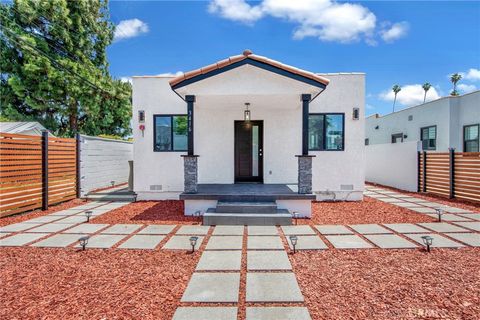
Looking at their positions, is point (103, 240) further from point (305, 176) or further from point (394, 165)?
point (394, 165)

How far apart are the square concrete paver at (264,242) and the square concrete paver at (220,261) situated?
39 centimetres

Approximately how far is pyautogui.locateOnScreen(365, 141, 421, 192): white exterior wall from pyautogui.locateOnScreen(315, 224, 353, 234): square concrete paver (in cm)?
704

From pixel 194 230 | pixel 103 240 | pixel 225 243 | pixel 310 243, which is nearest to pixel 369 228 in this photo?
pixel 310 243

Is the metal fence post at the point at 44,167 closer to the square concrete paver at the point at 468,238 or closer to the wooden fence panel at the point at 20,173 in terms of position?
the wooden fence panel at the point at 20,173

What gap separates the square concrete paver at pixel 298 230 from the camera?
4897mm

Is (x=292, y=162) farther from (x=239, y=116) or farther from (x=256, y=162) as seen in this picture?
(x=239, y=116)

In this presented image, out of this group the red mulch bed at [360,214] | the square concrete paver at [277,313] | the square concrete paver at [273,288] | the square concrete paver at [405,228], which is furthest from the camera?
the red mulch bed at [360,214]

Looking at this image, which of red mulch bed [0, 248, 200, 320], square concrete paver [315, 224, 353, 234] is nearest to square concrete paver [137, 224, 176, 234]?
red mulch bed [0, 248, 200, 320]

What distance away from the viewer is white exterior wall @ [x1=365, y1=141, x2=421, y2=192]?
33.4 ft

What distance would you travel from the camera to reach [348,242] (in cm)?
436

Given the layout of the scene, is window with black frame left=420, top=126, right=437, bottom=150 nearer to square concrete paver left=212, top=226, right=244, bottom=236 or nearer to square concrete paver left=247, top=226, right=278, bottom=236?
square concrete paver left=247, top=226, right=278, bottom=236

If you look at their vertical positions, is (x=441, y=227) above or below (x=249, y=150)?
below

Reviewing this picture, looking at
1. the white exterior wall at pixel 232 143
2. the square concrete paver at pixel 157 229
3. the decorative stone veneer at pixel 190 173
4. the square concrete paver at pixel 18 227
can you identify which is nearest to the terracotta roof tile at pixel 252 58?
the decorative stone veneer at pixel 190 173

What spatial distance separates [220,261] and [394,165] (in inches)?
429
